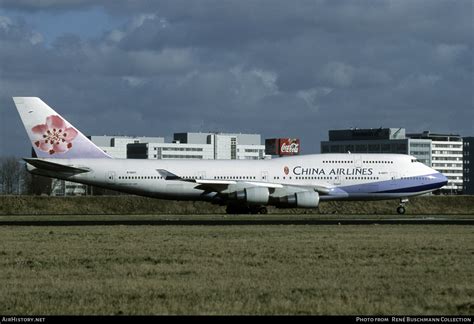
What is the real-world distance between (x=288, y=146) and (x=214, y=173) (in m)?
87.6

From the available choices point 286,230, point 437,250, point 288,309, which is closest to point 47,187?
point 286,230

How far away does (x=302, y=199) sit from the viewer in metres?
66.1

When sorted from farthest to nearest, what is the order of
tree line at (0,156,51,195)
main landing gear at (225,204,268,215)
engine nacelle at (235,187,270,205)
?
tree line at (0,156,51,195)
main landing gear at (225,204,268,215)
engine nacelle at (235,187,270,205)

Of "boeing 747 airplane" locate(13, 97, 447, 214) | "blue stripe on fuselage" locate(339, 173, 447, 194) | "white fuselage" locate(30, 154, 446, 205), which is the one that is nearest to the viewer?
"boeing 747 airplane" locate(13, 97, 447, 214)

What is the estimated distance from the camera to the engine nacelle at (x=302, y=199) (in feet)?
216

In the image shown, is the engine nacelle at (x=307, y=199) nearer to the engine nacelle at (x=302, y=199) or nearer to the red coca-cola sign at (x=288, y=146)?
the engine nacelle at (x=302, y=199)

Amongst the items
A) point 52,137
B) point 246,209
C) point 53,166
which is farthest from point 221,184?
point 52,137

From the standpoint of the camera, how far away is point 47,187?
154 m

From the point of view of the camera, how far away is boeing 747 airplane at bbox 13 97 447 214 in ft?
222

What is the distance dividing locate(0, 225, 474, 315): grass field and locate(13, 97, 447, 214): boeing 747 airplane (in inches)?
1182

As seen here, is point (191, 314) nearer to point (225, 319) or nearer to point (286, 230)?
point (225, 319)

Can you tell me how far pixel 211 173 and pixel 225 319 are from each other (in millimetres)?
54499

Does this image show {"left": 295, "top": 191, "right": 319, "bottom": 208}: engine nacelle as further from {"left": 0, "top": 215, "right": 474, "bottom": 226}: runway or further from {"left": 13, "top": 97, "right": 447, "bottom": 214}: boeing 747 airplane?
{"left": 0, "top": 215, "right": 474, "bottom": 226}: runway

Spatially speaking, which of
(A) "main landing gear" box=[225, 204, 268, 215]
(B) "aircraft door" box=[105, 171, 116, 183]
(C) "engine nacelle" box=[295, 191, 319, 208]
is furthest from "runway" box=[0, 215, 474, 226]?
(A) "main landing gear" box=[225, 204, 268, 215]
